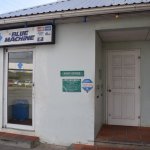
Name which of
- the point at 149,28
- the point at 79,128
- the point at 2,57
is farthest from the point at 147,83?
the point at 2,57

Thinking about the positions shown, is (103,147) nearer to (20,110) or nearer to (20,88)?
(20,110)

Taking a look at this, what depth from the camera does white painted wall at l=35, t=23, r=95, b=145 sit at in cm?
666

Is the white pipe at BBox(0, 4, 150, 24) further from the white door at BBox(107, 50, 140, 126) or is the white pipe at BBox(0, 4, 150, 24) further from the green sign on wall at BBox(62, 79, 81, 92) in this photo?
the white door at BBox(107, 50, 140, 126)

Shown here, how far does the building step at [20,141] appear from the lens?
6723mm

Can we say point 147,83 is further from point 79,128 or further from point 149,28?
point 79,128

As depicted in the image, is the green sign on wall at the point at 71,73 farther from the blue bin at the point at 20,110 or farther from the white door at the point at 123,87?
the white door at the point at 123,87

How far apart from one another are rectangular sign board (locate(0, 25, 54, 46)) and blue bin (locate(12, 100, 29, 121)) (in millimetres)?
1792

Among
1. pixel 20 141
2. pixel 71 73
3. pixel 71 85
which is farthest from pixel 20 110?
pixel 71 73

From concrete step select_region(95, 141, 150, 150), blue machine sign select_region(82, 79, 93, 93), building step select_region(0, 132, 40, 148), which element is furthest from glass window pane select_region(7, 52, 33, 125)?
concrete step select_region(95, 141, 150, 150)

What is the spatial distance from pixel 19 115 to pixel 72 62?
2.41 metres

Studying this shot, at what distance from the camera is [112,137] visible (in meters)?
6.71

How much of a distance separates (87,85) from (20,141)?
90.8 inches

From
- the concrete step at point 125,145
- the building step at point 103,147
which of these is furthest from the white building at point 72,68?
the concrete step at point 125,145

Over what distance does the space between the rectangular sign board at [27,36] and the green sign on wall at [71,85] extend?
3.80ft
